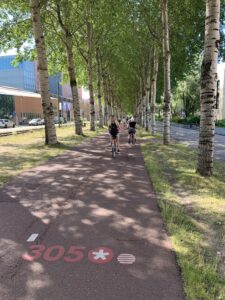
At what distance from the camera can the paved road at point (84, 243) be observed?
3936 mm

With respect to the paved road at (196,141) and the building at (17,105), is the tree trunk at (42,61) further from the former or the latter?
the building at (17,105)

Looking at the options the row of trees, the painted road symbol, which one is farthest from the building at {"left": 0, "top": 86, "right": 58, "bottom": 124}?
the painted road symbol

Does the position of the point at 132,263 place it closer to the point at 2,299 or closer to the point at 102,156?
the point at 2,299

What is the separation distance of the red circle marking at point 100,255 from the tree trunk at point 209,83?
5729 mm

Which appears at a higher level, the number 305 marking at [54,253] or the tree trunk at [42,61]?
the tree trunk at [42,61]

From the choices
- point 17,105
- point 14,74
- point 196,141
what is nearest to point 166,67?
point 196,141

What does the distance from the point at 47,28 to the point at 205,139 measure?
2464cm

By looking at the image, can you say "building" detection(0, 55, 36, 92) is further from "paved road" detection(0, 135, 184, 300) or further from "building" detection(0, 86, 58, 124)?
"paved road" detection(0, 135, 184, 300)

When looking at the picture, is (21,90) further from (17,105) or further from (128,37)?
(128,37)

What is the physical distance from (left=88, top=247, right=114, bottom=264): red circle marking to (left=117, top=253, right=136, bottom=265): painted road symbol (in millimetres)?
123

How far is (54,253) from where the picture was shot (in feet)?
16.0

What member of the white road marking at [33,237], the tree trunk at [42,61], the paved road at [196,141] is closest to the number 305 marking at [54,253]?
the white road marking at [33,237]

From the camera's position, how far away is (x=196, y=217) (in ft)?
21.4

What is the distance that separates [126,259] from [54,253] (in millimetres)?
995
